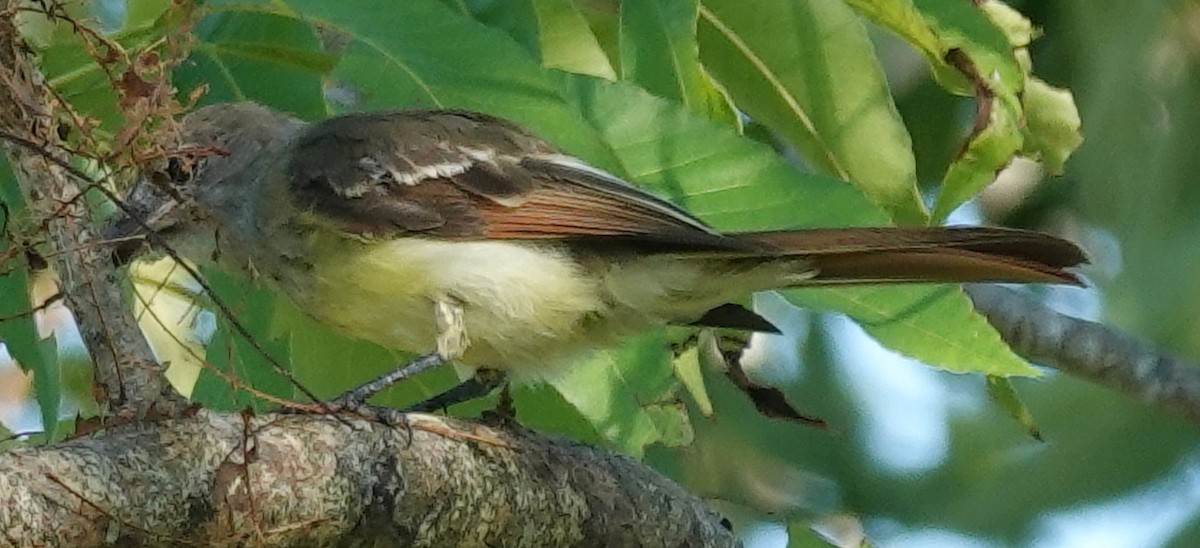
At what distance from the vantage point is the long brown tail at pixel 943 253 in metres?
2.39

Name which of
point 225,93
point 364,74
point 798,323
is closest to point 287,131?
point 225,93

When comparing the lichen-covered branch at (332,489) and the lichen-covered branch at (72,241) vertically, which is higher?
the lichen-covered branch at (72,241)

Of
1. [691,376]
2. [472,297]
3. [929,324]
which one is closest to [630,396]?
[691,376]

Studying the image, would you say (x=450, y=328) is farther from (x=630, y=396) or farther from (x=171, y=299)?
(x=171, y=299)

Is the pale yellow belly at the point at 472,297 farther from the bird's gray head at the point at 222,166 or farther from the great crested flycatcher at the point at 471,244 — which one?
the bird's gray head at the point at 222,166

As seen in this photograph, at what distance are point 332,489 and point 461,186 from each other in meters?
0.93

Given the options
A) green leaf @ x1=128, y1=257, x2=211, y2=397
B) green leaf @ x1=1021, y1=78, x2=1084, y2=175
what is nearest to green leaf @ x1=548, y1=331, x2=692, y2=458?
green leaf @ x1=128, y1=257, x2=211, y2=397

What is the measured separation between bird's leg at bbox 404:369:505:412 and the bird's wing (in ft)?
0.69

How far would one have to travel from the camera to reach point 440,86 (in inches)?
97.2

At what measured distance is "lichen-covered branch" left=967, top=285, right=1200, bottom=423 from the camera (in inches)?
144

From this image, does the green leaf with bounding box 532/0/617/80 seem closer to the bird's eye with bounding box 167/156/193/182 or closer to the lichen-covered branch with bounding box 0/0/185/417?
the bird's eye with bounding box 167/156/193/182

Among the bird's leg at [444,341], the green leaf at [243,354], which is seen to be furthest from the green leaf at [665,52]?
the green leaf at [243,354]

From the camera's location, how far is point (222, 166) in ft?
9.66

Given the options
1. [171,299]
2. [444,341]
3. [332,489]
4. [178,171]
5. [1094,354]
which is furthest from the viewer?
[1094,354]
